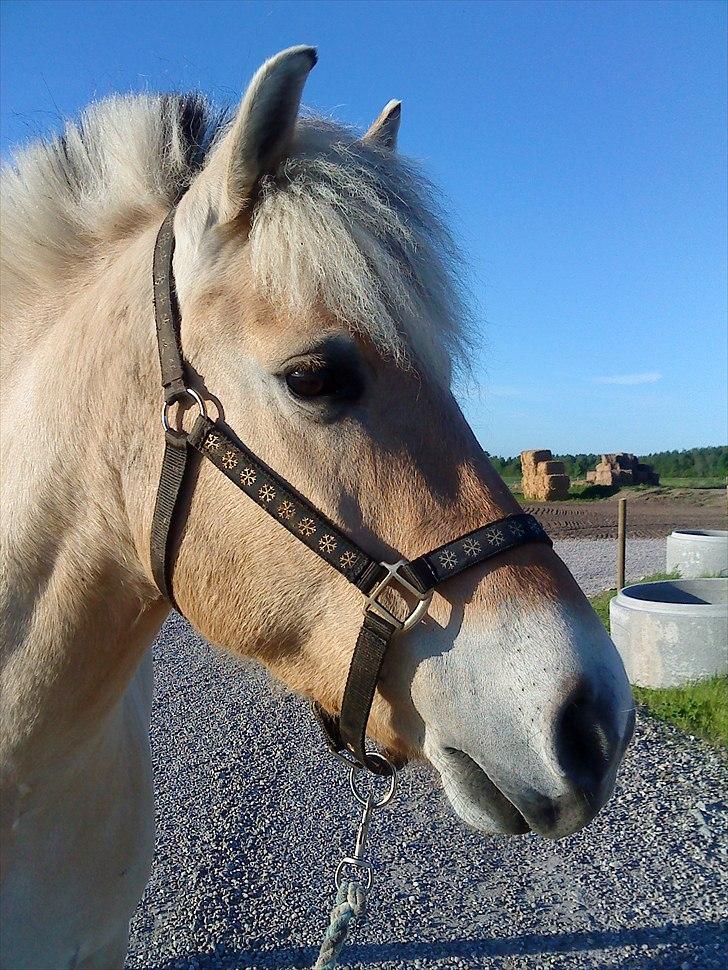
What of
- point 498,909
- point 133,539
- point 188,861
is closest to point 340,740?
point 133,539

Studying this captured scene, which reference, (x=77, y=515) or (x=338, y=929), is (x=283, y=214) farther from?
(x=338, y=929)

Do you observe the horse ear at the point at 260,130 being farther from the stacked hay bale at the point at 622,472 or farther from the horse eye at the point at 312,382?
the stacked hay bale at the point at 622,472

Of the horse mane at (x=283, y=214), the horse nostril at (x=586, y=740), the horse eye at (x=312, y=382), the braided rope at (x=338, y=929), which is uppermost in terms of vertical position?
the horse mane at (x=283, y=214)

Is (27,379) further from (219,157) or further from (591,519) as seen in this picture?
(591,519)

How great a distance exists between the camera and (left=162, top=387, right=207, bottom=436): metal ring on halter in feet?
4.92

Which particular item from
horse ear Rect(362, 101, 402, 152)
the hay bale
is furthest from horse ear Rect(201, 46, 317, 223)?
the hay bale

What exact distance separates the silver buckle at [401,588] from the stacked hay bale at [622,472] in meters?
31.3

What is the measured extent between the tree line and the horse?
3488 cm

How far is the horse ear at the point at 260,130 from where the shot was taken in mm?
1397

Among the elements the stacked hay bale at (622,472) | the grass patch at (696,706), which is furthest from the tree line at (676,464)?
the grass patch at (696,706)

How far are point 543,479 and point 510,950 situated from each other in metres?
25.5

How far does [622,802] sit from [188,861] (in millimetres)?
3014

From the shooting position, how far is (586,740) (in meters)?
1.31

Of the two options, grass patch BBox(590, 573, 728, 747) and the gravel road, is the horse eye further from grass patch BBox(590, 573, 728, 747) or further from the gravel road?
A: grass patch BBox(590, 573, 728, 747)
